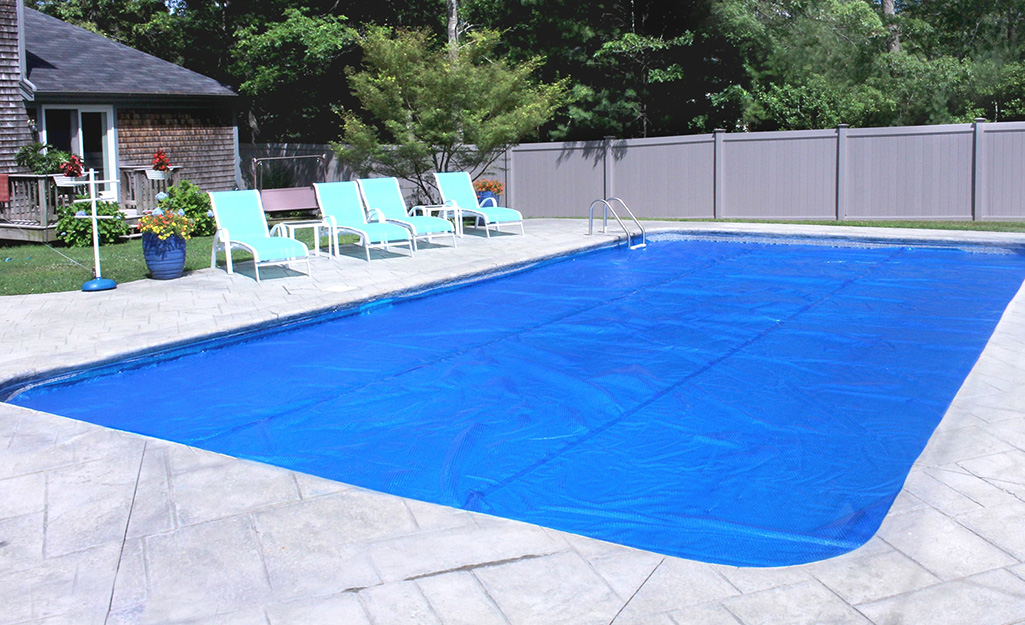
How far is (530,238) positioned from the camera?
1429 centimetres

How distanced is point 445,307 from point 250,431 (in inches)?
164

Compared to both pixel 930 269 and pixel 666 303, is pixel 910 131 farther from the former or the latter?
pixel 666 303

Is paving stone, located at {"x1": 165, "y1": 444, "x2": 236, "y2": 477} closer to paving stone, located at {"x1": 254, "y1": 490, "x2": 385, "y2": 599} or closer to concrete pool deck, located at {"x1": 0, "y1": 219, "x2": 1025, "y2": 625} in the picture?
concrete pool deck, located at {"x1": 0, "y1": 219, "x2": 1025, "y2": 625}

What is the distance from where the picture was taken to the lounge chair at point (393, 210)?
12688 millimetres

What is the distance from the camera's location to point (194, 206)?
1577 centimetres

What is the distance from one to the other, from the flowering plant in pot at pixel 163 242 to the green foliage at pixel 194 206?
532 centimetres

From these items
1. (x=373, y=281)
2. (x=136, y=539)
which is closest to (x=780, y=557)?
(x=136, y=539)

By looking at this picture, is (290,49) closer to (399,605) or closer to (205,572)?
(205,572)

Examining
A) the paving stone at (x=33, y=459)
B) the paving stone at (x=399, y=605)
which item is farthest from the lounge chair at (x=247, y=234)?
the paving stone at (x=399, y=605)

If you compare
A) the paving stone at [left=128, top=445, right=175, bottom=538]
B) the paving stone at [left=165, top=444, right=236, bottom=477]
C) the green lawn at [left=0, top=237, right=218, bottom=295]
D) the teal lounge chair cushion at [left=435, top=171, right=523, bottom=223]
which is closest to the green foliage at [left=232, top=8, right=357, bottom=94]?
the green lawn at [left=0, top=237, right=218, bottom=295]

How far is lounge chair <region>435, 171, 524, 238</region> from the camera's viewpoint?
1398cm

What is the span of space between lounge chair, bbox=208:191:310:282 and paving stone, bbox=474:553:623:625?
726cm

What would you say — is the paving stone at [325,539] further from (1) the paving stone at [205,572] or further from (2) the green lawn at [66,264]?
(2) the green lawn at [66,264]

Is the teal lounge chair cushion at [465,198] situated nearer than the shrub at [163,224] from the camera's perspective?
No
